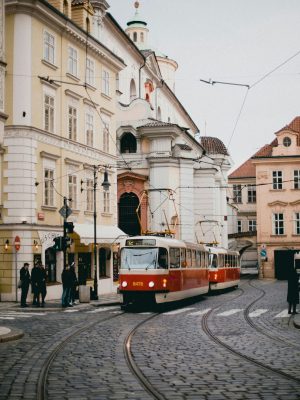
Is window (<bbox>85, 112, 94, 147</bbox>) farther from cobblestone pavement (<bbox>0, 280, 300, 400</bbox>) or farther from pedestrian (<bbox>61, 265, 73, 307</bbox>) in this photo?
cobblestone pavement (<bbox>0, 280, 300, 400</bbox>)

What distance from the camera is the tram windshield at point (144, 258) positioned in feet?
82.0

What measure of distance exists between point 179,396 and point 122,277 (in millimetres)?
16164

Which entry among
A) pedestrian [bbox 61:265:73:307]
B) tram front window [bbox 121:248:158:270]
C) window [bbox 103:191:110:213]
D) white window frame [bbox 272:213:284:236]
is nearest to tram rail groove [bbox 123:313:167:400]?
tram front window [bbox 121:248:158:270]

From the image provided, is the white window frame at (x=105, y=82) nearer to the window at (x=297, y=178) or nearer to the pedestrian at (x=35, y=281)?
the pedestrian at (x=35, y=281)

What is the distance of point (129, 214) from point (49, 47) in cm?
2186

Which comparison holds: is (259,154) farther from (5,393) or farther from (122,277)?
(5,393)

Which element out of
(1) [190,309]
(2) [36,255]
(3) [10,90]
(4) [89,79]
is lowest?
(1) [190,309]

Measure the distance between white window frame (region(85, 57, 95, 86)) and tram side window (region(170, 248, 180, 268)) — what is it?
42.5ft

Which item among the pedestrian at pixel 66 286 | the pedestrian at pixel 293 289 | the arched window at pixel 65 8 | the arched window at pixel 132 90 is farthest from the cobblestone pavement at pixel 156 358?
the arched window at pixel 132 90

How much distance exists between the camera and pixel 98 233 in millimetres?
34906

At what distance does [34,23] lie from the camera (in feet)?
98.6

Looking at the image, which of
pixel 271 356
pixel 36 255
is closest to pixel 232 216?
pixel 36 255

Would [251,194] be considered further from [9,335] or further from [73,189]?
[9,335]

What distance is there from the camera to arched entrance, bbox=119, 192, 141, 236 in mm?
51406
